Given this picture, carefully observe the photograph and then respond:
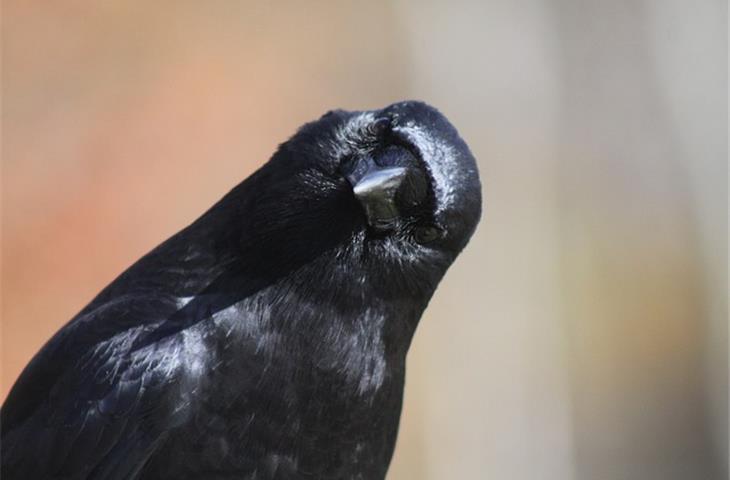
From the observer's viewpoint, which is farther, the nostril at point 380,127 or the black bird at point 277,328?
the nostril at point 380,127

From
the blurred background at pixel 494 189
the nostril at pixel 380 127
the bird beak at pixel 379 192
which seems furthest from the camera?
the blurred background at pixel 494 189

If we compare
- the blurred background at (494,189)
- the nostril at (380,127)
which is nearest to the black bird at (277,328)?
the nostril at (380,127)

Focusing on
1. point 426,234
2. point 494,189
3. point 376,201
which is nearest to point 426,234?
point 426,234

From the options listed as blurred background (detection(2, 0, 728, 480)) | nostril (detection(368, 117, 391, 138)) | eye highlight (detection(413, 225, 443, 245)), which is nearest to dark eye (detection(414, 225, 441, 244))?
eye highlight (detection(413, 225, 443, 245))

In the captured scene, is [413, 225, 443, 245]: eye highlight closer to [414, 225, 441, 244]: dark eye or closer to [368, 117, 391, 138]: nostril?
[414, 225, 441, 244]: dark eye

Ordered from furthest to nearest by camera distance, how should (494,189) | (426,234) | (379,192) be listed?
(494,189), (426,234), (379,192)

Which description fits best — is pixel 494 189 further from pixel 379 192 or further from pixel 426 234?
pixel 379 192

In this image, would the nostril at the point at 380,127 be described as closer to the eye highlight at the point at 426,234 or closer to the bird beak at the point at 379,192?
the bird beak at the point at 379,192
